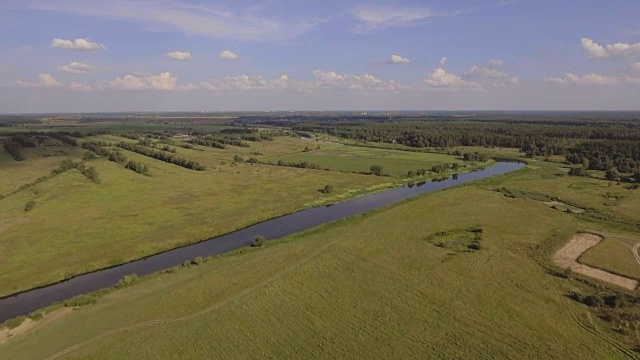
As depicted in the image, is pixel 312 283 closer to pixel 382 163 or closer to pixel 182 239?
pixel 182 239

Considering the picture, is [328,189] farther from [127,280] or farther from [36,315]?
[36,315]

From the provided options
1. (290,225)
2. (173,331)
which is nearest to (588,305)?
(173,331)

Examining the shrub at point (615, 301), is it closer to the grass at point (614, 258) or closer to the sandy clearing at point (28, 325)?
the grass at point (614, 258)

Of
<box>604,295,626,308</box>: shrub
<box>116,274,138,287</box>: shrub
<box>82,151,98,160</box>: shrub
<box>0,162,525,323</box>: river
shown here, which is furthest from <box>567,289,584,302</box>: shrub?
<box>82,151,98,160</box>: shrub

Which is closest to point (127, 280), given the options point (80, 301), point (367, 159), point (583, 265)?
point (80, 301)

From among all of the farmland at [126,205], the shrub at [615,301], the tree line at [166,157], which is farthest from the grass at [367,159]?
the shrub at [615,301]

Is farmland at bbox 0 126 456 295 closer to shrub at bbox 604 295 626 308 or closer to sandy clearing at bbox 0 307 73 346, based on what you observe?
sandy clearing at bbox 0 307 73 346
